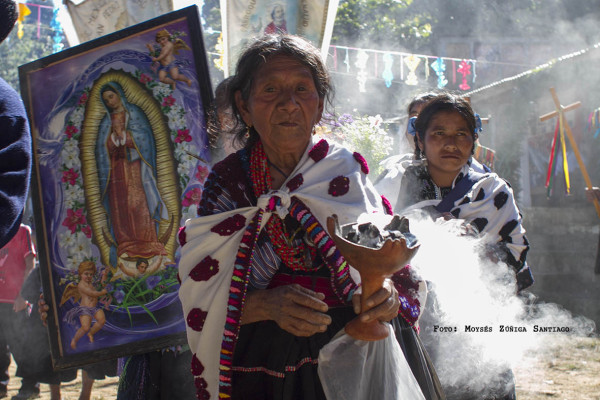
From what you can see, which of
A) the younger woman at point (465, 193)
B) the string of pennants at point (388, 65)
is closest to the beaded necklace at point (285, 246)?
the younger woman at point (465, 193)

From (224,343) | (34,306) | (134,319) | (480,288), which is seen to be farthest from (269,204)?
(34,306)

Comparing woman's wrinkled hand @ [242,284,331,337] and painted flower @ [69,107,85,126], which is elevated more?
painted flower @ [69,107,85,126]

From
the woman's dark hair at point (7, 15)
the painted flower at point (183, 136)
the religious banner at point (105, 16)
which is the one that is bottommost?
the painted flower at point (183, 136)

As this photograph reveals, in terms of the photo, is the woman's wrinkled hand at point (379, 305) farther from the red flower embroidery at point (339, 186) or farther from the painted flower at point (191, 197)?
the painted flower at point (191, 197)

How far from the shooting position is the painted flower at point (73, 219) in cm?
276

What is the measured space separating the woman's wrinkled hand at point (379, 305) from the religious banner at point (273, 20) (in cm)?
185

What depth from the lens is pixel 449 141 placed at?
2898mm

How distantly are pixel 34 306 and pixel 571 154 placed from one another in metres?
9.72

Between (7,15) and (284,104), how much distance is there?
0.83 meters

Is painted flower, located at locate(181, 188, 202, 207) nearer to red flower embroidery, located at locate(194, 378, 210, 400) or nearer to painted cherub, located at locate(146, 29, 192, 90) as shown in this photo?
painted cherub, located at locate(146, 29, 192, 90)

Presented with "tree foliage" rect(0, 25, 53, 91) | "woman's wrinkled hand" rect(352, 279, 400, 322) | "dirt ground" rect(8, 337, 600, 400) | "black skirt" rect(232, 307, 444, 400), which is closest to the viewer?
"woman's wrinkled hand" rect(352, 279, 400, 322)

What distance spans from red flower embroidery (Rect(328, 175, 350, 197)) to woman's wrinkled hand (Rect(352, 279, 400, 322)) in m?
0.35

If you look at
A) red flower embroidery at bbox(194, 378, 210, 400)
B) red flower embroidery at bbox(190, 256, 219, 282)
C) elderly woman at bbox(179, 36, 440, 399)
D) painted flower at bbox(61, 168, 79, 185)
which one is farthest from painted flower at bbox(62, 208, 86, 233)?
red flower embroidery at bbox(194, 378, 210, 400)

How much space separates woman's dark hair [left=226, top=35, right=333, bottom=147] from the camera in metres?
2.01
